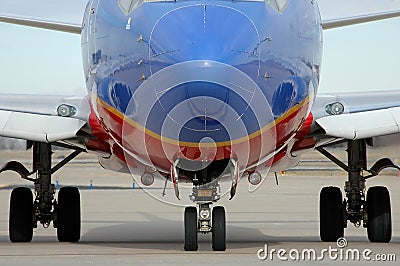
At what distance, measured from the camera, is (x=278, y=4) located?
14164mm

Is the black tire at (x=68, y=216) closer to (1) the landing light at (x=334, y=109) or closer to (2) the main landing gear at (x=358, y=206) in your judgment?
(2) the main landing gear at (x=358, y=206)

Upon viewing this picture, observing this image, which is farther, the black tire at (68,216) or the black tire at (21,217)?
the black tire at (68,216)

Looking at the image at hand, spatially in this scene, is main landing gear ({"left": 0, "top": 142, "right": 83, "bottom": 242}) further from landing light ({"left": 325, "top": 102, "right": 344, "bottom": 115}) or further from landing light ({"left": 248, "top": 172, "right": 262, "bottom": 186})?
landing light ({"left": 325, "top": 102, "right": 344, "bottom": 115})

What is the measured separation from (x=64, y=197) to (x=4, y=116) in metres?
2.58

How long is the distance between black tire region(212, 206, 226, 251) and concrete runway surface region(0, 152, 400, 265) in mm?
216

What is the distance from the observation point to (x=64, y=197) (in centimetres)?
1972

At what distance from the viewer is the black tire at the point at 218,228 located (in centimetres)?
1498

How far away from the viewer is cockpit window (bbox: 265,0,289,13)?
14.0m

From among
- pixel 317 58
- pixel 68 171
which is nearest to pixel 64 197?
pixel 317 58

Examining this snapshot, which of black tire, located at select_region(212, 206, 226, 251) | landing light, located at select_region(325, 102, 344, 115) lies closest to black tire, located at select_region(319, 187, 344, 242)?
landing light, located at select_region(325, 102, 344, 115)

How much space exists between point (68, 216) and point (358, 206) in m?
5.14

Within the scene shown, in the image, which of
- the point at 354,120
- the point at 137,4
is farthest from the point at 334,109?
the point at 137,4

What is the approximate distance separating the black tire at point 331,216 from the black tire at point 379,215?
21.3 inches

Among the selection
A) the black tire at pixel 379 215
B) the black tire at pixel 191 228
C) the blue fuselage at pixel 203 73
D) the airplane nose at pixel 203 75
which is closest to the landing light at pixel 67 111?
the blue fuselage at pixel 203 73
